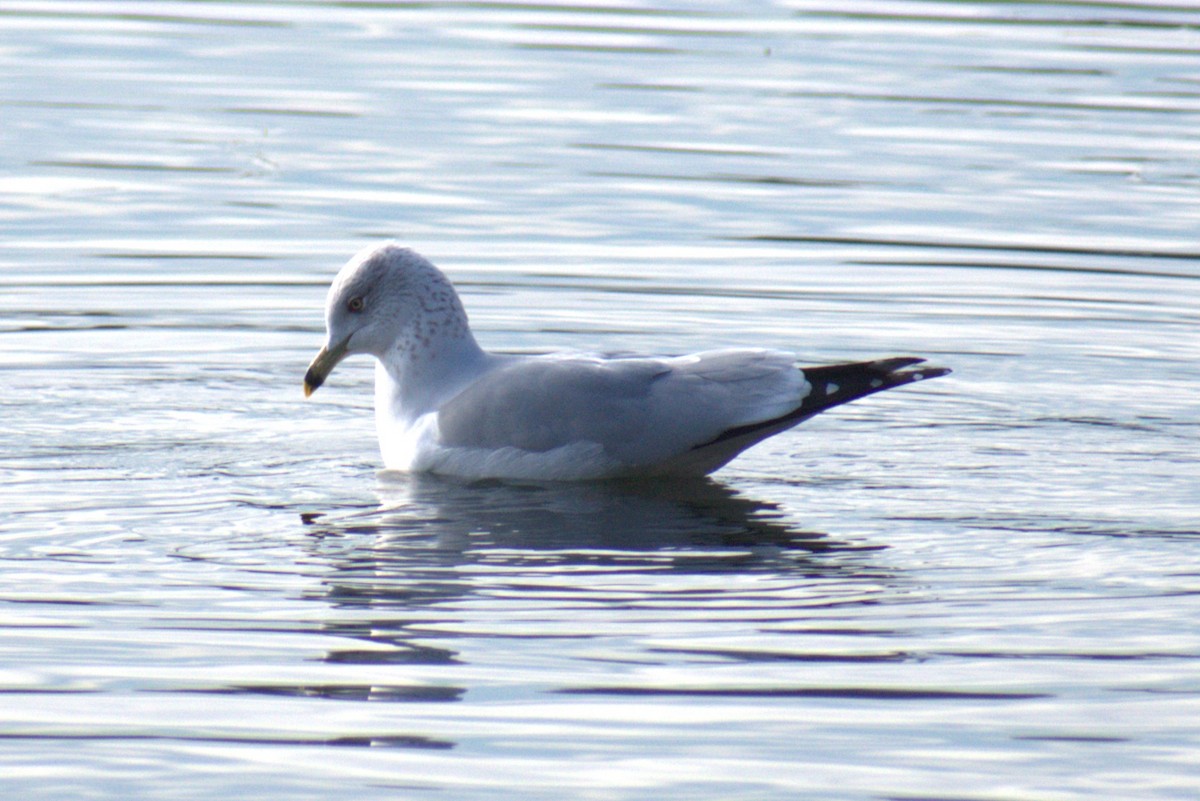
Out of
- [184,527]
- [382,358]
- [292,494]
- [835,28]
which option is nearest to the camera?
[184,527]

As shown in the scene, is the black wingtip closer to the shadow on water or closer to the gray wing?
the gray wing

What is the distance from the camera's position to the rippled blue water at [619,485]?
530 centimetres

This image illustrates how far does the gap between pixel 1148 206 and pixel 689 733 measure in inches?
325

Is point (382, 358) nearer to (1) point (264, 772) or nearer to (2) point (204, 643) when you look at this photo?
(2) point (204, 643)

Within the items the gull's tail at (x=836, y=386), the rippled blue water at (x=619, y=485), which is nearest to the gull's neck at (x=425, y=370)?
the rippled blue water at (x=619, y=485)

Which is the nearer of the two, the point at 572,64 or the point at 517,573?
the point at 517,573

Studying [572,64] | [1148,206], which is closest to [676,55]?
[572,64]

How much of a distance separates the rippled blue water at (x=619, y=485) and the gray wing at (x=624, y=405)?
0.65ft

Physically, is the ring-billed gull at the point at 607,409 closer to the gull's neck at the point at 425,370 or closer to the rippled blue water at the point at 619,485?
the gull's neck at the point at 425,370

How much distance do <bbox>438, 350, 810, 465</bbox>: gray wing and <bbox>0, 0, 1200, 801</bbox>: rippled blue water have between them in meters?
0.20

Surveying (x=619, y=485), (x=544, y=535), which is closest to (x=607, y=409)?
(x=619, y=485)

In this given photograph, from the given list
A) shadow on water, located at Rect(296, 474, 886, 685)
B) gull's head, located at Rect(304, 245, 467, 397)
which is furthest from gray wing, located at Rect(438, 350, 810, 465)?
gull's head, located at Rect(304, 245, 467, 397)

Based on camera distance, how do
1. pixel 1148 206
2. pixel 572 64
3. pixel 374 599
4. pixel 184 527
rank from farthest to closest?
pixel 572 64
pixel 1148 206
pixel 184 527
pixel 374 599

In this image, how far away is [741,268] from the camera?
11.5m
